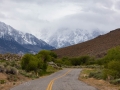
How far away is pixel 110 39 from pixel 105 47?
1593 centimetres

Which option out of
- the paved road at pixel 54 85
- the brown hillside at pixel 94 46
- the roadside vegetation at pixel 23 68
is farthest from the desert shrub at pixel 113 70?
the brown hillside at pixel 94 46

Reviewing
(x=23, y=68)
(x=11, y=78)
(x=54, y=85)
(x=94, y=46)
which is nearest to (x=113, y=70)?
(x=54, y=85)

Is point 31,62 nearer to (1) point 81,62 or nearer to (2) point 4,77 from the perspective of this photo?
(2) point 4,77

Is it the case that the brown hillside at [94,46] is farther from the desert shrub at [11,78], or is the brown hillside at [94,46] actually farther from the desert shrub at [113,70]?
the desert shrub at [113,70]

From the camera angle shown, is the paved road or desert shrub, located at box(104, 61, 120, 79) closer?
the paved road

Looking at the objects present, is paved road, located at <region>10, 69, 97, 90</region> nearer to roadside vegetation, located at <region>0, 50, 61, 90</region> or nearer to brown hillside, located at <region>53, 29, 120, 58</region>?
roadside vegetation, located at <region>0, 50, 61, 90</region>

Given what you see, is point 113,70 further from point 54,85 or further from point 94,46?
point 94,46

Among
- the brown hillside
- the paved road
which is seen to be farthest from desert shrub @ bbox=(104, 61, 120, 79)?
the brown hillside

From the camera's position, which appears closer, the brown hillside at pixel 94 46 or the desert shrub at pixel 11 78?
the desert shrub at pixel 11 78

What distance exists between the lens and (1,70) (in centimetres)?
3994

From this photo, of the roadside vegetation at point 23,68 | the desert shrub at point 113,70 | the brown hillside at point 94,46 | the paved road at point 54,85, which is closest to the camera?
the paved road at point 54,85

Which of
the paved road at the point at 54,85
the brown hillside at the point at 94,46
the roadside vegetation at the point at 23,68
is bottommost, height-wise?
the paved road at the point at 54,85

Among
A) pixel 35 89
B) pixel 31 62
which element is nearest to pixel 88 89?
pixel 35 89

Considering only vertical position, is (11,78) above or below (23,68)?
below
